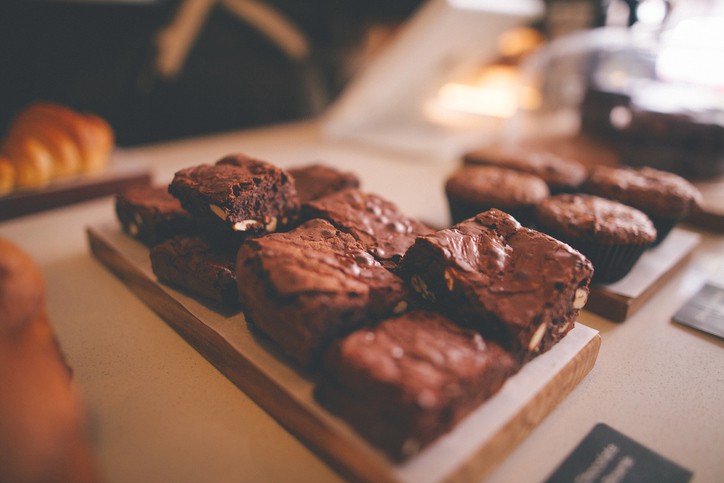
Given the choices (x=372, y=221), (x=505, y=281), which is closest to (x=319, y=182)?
(x=372, y=221)

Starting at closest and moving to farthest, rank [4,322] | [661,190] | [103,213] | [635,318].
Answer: [4,322], [635,318], [661,190], [103,213]

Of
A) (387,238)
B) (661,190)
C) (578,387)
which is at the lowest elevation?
(578,387)

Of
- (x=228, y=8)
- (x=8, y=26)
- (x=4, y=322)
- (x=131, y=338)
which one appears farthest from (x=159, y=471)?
(x=228, y=8)

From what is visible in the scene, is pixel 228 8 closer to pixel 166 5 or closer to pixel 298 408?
pixel 166 5

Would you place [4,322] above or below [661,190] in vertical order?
below

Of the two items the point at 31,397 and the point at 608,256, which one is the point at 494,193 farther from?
the point at 31,397

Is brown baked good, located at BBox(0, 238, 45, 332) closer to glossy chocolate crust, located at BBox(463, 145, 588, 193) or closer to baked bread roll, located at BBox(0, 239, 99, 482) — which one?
baked bread roll, located at BBox(0, 239, 99, 482)
